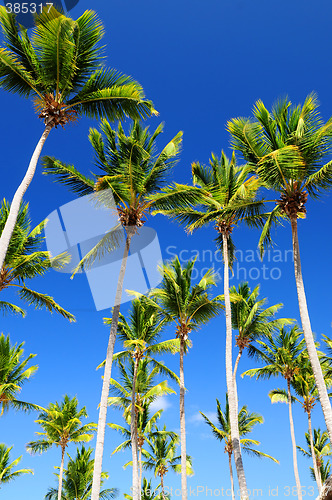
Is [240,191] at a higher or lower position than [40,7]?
lower

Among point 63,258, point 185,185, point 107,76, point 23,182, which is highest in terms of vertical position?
point 107,76

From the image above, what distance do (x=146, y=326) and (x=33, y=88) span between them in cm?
1423

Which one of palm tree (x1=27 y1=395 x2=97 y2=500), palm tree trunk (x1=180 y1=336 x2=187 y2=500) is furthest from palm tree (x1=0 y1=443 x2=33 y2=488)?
palm tree trunk (x1=180 y1=336 x2=187 y2=500)

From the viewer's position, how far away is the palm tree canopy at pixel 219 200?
14.5 meters

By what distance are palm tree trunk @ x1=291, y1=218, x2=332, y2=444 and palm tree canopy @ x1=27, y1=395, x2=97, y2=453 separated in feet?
70.7

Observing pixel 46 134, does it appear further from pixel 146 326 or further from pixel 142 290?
pixel 146 326

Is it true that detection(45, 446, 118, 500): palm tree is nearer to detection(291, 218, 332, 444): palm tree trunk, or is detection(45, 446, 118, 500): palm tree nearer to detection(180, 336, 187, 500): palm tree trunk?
detection(180, 336, 187, 500): palm tree trunk

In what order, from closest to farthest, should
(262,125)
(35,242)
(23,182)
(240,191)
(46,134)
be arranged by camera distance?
(23,182) → (46,134) → (262,125) → (240,191) → (35,242)

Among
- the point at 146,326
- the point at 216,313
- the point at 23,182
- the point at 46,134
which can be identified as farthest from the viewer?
the point at 146,326

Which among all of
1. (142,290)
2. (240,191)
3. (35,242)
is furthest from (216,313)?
(35,242)

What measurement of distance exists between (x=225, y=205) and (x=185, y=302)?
17.9 ft

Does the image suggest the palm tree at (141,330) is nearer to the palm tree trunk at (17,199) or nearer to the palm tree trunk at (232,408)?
the palm tree trunk at (232,408)

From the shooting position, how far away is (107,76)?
39.7ft

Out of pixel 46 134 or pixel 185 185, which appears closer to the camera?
pixel 46 134
